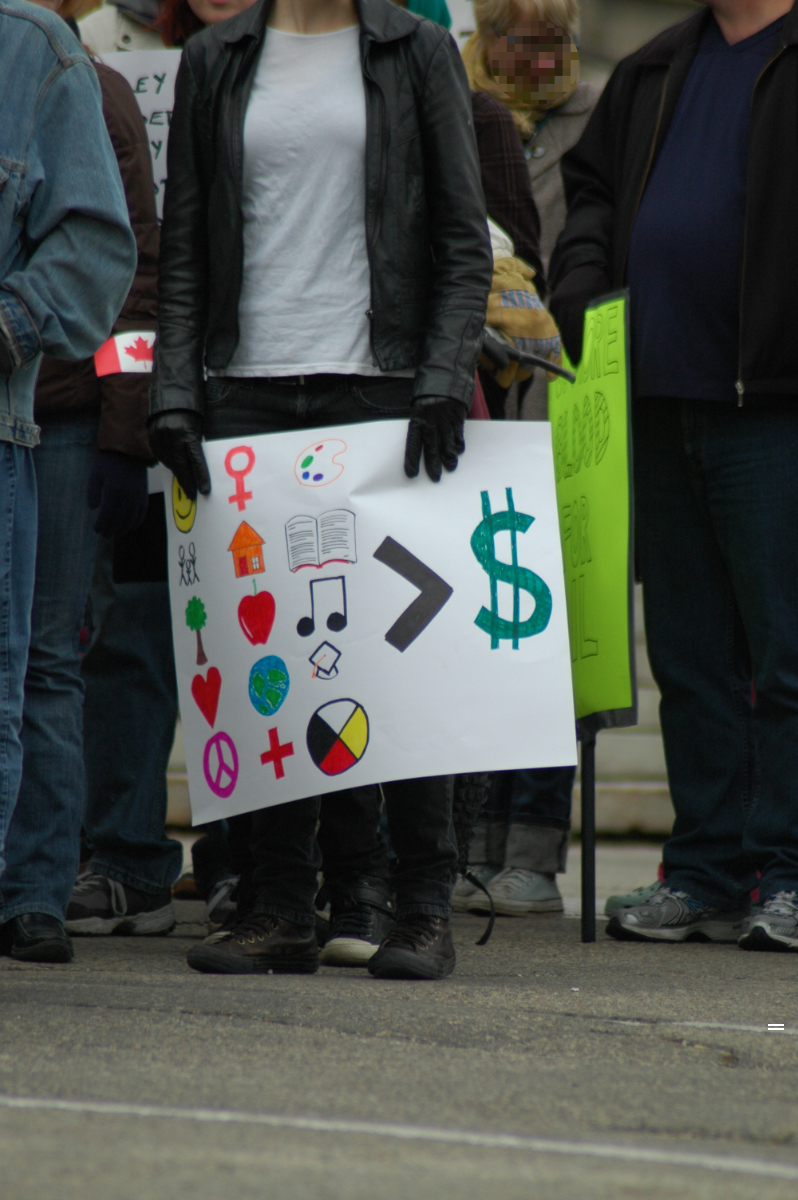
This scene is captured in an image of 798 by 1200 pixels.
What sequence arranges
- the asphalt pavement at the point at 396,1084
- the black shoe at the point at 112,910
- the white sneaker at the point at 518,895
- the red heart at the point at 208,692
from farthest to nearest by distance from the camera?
1. the white sneaker at the point at 518,895
2. the black shoe at the point at 112,910
3. the red heart at the point at 208,692
4. the asphalt pavement at the point at 396,1084

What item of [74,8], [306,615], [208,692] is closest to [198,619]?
[208,692]

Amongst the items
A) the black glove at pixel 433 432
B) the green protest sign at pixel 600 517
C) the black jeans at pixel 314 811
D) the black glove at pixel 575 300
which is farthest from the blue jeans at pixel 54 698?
the black glove at pixel 575 300

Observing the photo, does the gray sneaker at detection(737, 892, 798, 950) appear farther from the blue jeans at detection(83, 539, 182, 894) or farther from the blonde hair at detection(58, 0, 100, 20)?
the blonde hair at detection(58, 0, 100, 20)

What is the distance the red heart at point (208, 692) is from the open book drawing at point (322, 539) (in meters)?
0.27

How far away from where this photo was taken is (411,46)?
2.96m

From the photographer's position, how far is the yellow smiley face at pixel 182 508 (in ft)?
10.0

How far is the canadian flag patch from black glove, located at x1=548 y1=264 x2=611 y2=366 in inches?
36.1

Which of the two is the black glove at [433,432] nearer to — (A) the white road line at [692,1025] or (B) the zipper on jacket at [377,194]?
(B) the zipper on jacket at [377,194]

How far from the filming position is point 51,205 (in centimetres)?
263

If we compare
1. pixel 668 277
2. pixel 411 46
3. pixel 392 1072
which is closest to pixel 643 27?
pixel 668 277

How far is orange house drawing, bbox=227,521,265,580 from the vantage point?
2979 mm

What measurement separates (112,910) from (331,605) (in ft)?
3.51

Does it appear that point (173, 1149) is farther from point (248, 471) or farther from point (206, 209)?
point (206, 209)

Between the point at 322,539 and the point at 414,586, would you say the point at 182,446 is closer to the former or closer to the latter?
the point at 322,539
